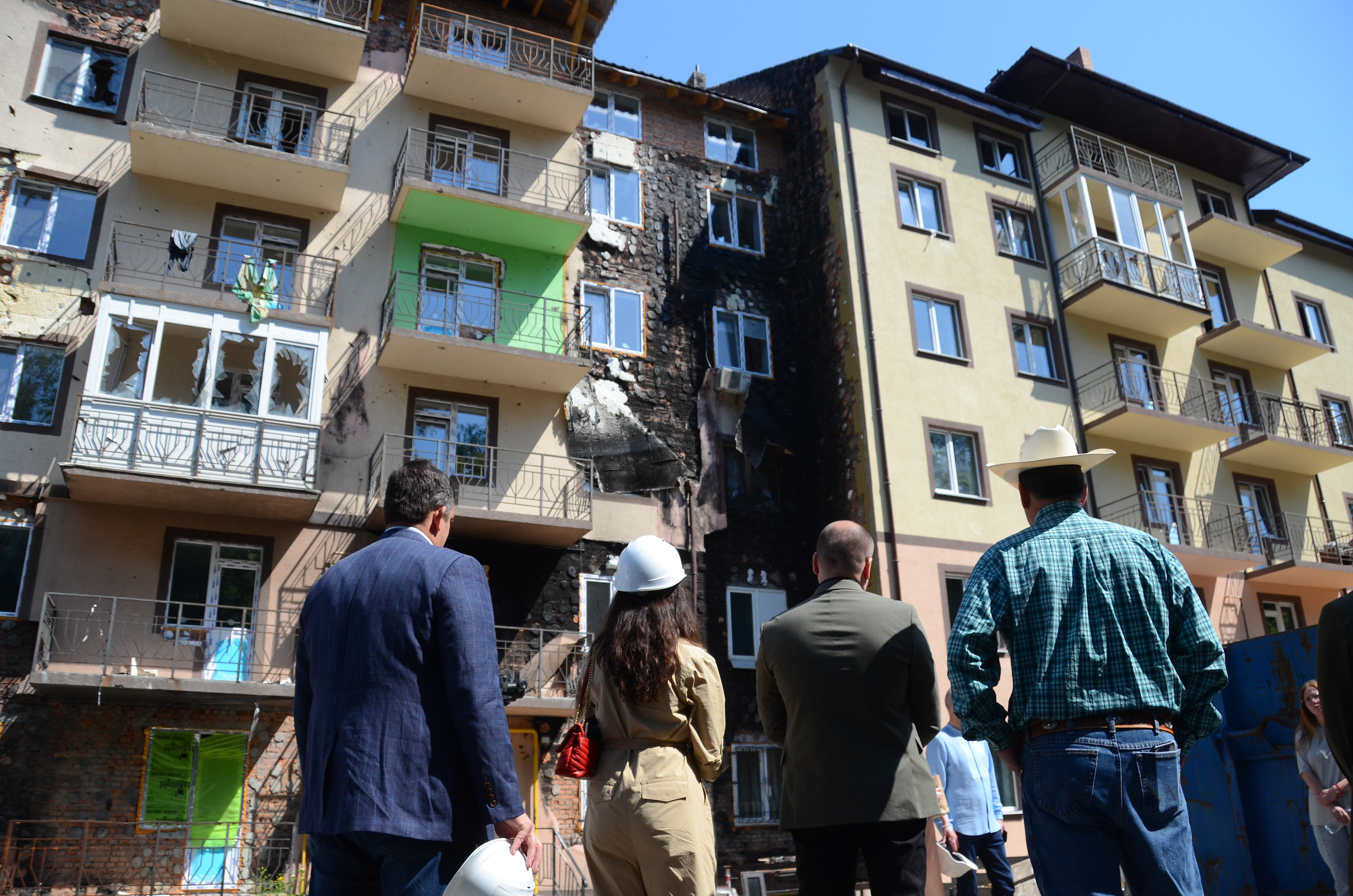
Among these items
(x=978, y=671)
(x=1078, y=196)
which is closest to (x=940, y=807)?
(x=978, y=671)

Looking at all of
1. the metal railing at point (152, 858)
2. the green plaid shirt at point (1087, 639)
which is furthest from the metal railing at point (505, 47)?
the green plaid shirt at point (1087, 639)

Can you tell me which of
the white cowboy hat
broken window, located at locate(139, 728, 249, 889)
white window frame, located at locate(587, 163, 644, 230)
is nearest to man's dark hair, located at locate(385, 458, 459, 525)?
the white cowboy hat

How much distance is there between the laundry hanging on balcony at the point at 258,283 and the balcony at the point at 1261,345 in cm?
2271

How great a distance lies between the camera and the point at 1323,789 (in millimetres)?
7102

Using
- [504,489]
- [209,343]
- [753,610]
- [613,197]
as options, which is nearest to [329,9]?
[613,197]

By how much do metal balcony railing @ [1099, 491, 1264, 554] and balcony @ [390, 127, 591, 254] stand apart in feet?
44.8

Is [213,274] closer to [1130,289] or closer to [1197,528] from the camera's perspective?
[1130,289]

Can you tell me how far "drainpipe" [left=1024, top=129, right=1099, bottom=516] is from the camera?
2308 centimetres

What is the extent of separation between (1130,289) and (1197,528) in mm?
6002

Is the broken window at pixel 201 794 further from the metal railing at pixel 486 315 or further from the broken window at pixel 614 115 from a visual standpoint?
the broken window at pixel 614 115

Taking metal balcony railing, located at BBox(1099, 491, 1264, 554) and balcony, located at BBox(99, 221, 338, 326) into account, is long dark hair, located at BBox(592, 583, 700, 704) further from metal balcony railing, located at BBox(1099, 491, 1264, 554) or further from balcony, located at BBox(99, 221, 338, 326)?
metal balcony railing, located at BBox(1099, 491, 1264, 554)

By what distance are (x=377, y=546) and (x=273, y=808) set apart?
13.1 m

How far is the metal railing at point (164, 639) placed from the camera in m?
14.6

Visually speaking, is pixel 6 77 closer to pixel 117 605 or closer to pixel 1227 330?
pixel 117 605
